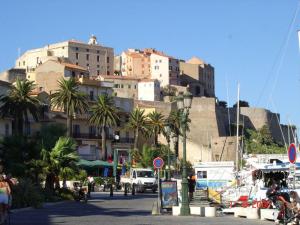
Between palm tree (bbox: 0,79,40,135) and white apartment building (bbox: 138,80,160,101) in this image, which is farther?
white apartment building (bbox: 138,80,160,101)

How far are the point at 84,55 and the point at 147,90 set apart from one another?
2252 cm

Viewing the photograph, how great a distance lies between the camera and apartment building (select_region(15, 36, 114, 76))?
574 ft

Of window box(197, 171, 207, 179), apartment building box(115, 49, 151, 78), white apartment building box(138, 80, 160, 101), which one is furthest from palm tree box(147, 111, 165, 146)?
apartment building box(115, 49, 151, 78)

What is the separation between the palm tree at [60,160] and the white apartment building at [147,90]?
120707mm

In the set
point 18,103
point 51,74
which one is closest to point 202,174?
point 18,103

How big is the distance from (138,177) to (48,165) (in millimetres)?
21177

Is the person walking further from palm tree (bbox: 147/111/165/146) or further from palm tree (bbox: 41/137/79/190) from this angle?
palm tree (bbox: 147/111/165/146)

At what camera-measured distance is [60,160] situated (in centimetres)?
4097

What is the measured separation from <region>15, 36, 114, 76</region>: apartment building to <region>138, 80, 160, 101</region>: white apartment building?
15.8 m

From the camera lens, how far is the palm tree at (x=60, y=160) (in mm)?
40906

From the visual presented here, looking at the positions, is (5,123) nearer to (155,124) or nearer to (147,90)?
(155,124)

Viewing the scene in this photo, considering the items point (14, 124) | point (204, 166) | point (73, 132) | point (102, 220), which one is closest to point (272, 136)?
A: point (73, 132)

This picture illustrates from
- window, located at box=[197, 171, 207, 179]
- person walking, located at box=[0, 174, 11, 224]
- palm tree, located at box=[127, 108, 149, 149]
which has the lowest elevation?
person walking, located at box=[0, 174, 11, 224]

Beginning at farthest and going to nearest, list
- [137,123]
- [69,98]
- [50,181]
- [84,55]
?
1. [84,55]
2. [137,123]
3. [69,98]
4. [50,181]
